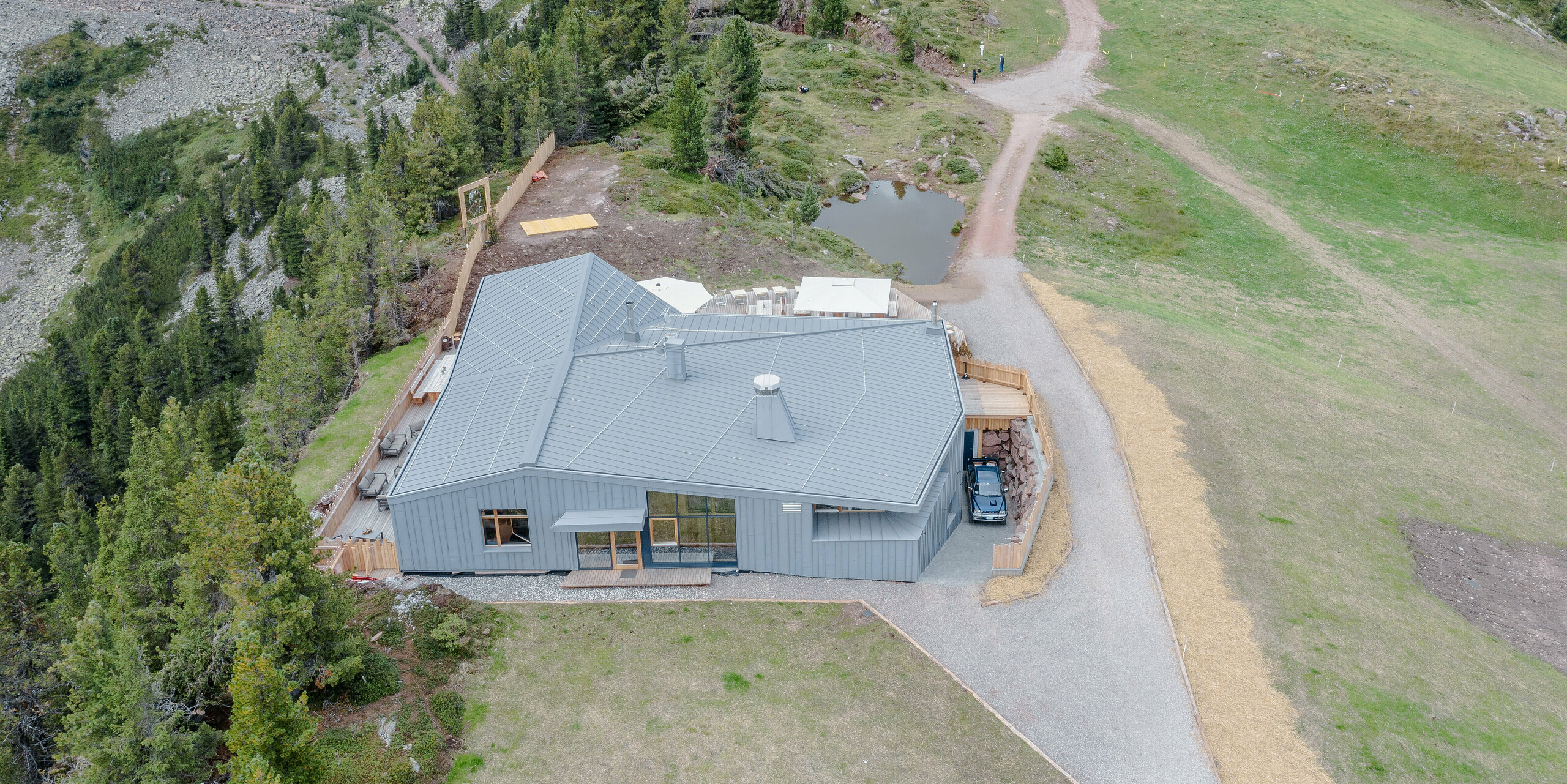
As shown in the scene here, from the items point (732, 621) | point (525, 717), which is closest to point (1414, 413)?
point (732, 621)

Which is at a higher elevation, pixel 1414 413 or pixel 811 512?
pixel 811 512

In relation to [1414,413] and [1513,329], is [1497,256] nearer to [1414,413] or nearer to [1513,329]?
[1513,329]

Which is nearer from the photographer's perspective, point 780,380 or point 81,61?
point 780,380

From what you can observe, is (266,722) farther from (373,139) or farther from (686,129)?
(373,139)

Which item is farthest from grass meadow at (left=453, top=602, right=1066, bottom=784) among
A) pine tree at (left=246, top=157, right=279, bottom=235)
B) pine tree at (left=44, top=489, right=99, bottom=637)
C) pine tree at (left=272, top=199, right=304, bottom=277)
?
pine tree at (left=246, top=157, right=279, bottom=235)

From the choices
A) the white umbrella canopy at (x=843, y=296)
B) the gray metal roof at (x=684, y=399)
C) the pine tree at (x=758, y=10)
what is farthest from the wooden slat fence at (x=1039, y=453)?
the pine tree at (x=758, y=10)

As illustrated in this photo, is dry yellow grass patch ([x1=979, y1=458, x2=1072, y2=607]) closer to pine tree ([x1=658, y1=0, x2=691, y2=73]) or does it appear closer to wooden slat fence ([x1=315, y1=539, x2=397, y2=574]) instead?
wooden slat fence ([x1=315, y1=539, x2=397, y2=574])

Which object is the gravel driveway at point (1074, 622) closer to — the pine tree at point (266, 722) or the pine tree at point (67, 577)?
the pine tree at point (266, 722)
